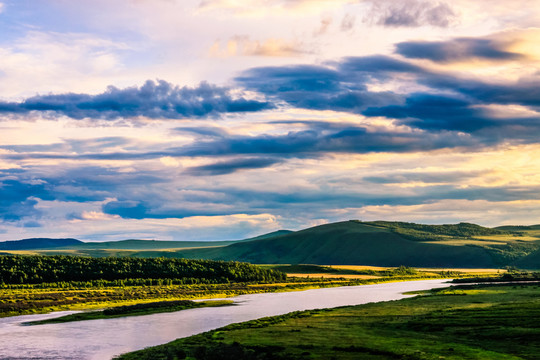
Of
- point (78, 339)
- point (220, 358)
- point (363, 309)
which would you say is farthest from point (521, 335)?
point (78, 339)

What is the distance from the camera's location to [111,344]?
234 ft

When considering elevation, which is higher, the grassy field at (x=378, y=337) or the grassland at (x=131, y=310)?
the grassy field at (x=378, y=337)

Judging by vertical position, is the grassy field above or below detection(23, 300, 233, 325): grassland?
above

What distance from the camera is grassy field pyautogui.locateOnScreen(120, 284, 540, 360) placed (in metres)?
58.6

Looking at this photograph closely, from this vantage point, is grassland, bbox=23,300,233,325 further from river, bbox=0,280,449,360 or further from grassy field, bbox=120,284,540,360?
grassy field, bbox=120,284,540,360

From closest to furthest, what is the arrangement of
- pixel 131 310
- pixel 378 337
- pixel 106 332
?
pixel 378 337 < pixel 106 332 < pixel 131 310

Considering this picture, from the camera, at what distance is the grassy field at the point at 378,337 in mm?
58603

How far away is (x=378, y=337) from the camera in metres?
69.1

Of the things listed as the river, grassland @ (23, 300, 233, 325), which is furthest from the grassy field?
grassland @ (23, 300, 233, 325)

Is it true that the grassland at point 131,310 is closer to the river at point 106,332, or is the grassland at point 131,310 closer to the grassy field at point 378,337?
the river at point 106,332

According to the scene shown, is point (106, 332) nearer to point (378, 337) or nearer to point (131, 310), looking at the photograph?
point (131, 310)

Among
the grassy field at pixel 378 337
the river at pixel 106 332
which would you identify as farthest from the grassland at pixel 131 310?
the grassy field at pixel 378 337

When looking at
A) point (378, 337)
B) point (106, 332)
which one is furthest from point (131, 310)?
point (378, 337)

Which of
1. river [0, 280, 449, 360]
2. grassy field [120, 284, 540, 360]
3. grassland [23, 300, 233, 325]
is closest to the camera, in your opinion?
grassy field [120, 284, 540, 360]
